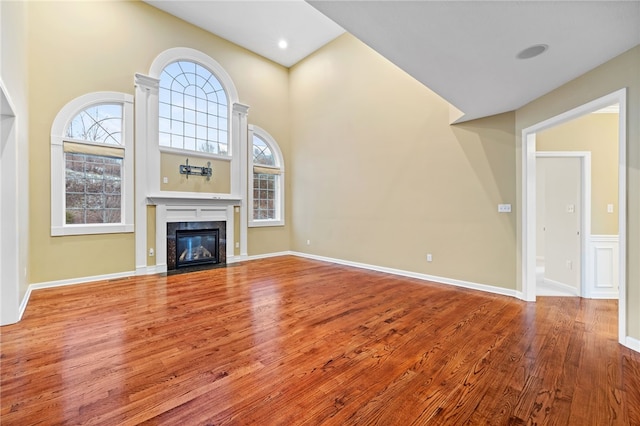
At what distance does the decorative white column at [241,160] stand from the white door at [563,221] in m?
5.64

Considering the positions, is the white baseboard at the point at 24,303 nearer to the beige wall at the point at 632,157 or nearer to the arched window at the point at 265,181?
the arched window at the point at 265,181

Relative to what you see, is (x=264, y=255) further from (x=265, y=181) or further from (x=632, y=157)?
(x=632, y=157)

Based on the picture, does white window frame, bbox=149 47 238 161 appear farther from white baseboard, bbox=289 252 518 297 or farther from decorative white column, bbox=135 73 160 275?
white baseboard, bbox=289 252 518 297

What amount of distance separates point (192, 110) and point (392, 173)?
4356 millimetres

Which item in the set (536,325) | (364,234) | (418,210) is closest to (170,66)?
(364,234)

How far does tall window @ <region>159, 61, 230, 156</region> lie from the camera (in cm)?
549

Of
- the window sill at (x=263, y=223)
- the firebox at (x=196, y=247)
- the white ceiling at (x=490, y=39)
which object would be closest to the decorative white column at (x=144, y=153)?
the firebox at (x=196, y=247)

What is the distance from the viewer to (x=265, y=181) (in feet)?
22.8

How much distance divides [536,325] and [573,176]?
2.48 metres

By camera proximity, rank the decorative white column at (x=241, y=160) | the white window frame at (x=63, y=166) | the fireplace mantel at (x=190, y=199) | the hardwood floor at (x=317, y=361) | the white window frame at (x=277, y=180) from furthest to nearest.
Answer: the white window frame at (x=277, y=180) < the decorative white column at (x=241, y=160) < the fireplace mantel at (x=190, y=199) < the white window frame at (x=63, y=166) < the hardwood floor at (x=317, y=361)

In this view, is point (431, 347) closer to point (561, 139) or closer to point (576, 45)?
point (576, 45)

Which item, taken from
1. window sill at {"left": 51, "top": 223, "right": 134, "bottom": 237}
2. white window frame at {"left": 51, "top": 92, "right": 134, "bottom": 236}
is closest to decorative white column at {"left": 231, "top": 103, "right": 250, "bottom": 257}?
white window frame at {"left": 51, "top": 92, "right": 134, "bottom": 236}

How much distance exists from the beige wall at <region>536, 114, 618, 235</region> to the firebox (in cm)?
634

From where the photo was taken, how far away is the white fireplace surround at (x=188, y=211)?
518 centimetres
